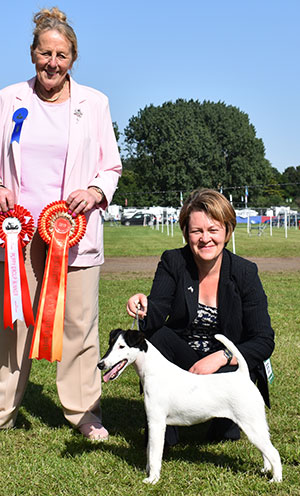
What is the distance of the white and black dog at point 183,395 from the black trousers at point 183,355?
528 millimetres

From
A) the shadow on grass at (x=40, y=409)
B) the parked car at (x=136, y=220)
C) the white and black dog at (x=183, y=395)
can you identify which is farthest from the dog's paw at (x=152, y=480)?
the parked car at (x=136, y=220)

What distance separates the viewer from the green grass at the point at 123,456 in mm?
2707

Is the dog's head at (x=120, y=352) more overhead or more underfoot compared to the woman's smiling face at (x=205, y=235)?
more underfoot

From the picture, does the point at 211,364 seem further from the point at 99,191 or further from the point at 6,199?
the point at 6,199

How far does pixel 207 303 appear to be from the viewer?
3.28 m

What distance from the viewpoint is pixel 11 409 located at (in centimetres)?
340

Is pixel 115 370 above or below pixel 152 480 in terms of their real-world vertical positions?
above

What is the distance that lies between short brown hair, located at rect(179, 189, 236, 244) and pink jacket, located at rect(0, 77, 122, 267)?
441 mm

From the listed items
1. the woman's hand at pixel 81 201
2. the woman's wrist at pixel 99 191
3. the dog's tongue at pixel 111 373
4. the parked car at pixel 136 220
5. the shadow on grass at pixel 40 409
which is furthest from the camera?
the parked car at pixel 136 220

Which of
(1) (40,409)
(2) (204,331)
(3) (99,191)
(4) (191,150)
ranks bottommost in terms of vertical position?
(1) (40,409)

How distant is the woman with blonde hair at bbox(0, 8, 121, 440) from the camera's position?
9.87ft

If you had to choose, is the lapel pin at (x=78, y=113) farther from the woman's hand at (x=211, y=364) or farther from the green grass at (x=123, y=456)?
the green grass at (x=123, y=456)

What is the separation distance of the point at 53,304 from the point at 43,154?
31.5 inches

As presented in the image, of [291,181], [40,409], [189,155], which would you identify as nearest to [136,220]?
[189,155]
